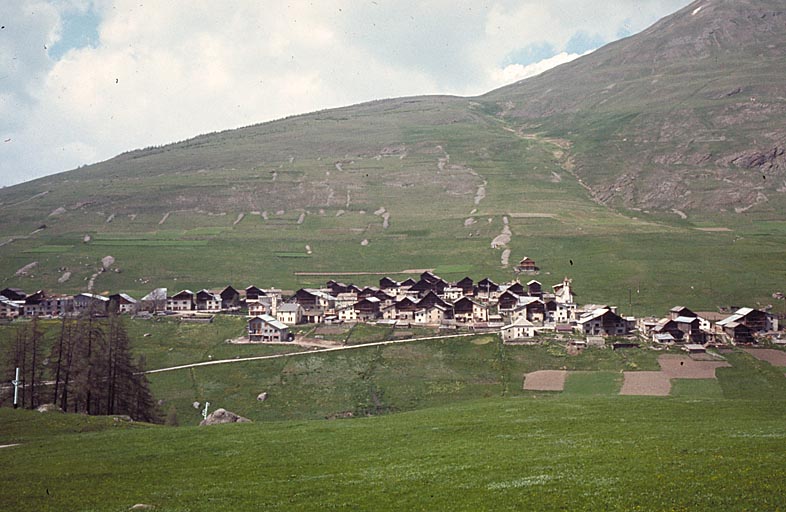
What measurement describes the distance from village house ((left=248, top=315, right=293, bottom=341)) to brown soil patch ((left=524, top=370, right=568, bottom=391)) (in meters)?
36.1

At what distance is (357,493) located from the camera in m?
25.1

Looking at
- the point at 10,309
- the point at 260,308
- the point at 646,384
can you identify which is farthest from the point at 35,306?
the point at 646,384

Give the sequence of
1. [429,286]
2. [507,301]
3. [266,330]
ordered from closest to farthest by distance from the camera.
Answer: [266,330], [507,301], [429,286]

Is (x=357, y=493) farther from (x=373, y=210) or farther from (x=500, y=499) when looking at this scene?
(x=373, y=210)

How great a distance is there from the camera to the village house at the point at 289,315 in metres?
102

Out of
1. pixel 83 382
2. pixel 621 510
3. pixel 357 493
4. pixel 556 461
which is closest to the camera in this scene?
pixel 621 510

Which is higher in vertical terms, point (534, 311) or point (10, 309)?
point (10, 309)

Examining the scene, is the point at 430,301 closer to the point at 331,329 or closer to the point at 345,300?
the point at 345,300

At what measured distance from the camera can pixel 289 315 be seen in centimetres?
10188

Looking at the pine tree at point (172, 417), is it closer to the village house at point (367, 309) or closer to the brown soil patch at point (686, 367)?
the village house at point (367, 309)

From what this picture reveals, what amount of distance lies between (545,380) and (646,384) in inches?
383

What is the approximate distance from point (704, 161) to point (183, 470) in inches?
7817

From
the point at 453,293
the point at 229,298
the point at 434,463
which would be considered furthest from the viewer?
the point at 229,298

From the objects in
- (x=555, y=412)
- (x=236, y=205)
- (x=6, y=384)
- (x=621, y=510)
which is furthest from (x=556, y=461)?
(x=236, y=205)
